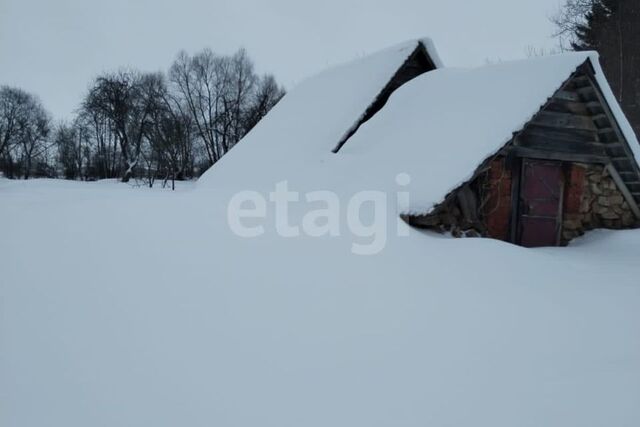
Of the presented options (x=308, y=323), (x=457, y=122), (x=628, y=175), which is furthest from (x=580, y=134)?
(x=308, y=323)

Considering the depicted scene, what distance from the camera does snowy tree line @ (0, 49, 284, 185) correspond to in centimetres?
3519

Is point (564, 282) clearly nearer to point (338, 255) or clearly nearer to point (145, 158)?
point (338, 255)

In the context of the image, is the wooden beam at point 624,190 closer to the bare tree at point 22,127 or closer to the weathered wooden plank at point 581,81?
the weathered wooden plank at point 581,81

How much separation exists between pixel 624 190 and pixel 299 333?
8277mm

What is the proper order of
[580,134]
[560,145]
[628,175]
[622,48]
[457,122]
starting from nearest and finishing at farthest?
[457,122] < [560,145] < [580,134] < [628,175] < [622,48]

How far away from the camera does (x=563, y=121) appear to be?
7.33 metres

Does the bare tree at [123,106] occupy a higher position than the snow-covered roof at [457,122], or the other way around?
the bare tree at [123,106]

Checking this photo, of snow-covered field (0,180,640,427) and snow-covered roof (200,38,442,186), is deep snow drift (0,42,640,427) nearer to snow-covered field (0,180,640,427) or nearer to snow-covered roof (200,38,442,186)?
snow-covered field (0,180,640,427)

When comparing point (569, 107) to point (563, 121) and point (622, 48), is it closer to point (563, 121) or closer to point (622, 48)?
point (563, 121)

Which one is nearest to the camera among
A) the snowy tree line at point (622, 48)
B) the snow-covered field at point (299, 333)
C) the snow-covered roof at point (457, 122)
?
the snow-covered field at point (299, 333)

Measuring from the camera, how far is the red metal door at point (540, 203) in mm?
7367

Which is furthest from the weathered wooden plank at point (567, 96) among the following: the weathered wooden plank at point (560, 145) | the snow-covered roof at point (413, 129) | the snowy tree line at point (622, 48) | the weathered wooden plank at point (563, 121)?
the snowy tree line at point (622, 48)

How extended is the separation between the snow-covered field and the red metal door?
2.41 meters

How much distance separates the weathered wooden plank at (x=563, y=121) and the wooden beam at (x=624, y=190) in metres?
0.95
